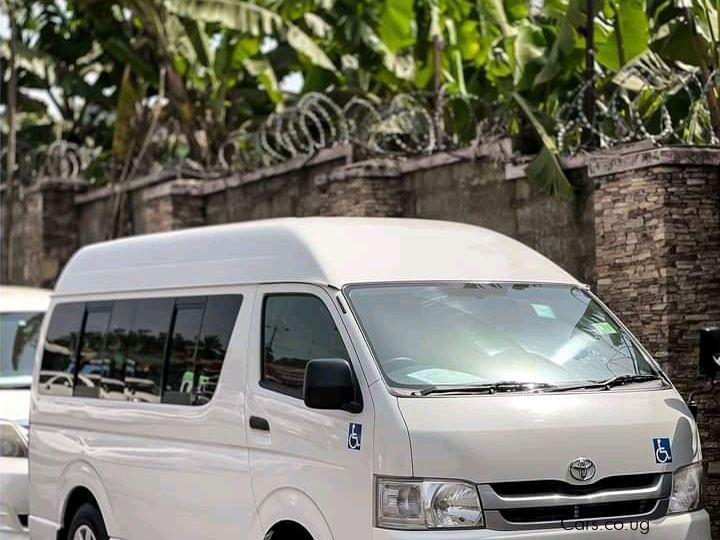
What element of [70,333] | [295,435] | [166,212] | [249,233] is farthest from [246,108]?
[295,435]

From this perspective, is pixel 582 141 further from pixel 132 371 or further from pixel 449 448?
pixel 449 448

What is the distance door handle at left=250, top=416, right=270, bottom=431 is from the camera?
23.4 ft

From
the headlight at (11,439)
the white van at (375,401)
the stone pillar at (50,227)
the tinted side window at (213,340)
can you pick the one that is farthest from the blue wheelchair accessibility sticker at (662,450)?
the stone pillar at (50,227)

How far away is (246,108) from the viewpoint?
21.4 m

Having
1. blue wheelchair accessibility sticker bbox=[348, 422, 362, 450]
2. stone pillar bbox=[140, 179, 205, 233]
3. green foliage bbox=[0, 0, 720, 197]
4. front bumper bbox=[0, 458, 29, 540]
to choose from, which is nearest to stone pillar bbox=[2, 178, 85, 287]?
green foliage bbox=[0, 0, 720, 197]

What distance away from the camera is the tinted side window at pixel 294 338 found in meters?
7.03

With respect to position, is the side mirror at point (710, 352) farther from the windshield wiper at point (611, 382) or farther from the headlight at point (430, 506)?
the headlight at point (430, 506)

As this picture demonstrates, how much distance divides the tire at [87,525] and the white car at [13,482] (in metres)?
1.22

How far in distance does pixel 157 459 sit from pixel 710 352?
3071 mm

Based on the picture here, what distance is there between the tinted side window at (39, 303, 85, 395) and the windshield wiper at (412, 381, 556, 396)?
3.82 meters

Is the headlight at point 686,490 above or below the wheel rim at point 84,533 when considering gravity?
above

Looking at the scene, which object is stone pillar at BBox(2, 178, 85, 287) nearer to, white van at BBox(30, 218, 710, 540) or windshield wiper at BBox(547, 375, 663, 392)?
white van at BBox(30, 218, 710, 540)

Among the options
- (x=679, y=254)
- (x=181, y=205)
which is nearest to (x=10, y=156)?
(x=181, y=205)

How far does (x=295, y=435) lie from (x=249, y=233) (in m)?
1.51
